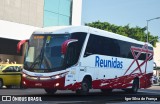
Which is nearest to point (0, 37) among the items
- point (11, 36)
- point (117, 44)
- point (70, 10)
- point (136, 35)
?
point (11, 36)

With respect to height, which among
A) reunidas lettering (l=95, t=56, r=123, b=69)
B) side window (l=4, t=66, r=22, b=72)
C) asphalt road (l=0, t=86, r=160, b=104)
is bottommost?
asphalt road (l=0, t=86, r=160, b=104)

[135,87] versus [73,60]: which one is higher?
[73,60]

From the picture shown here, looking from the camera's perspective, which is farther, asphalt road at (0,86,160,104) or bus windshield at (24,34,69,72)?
bus windshield at (24,34,69,72)

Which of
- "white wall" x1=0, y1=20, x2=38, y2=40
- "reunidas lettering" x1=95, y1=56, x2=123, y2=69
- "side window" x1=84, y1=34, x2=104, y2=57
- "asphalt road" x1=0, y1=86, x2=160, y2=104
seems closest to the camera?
"asphalt road" x1=0, y1=86, x2=160, y2=104

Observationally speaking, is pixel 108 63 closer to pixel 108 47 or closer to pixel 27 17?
pixel 108 47

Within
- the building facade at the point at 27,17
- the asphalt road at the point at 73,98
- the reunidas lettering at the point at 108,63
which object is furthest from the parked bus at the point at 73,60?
the building facade at the point at 27,17

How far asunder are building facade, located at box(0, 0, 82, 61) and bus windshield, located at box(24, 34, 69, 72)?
2085 centimetres

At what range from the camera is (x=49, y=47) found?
1995 centimetres

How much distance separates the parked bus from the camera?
64.2ft

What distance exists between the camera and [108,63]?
2400 cm

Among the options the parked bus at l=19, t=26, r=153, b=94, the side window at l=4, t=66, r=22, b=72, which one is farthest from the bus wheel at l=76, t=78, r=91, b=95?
the side window at l=4, t=66, r=22, b=72

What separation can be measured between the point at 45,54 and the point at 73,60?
137 cm

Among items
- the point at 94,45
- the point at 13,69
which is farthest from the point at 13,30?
the point at 94,45

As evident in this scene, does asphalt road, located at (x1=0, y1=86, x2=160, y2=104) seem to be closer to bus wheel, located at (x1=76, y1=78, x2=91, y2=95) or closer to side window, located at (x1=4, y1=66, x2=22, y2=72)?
bus wheel, located at (x1=76, y1=78, x2=91, y2=95)
